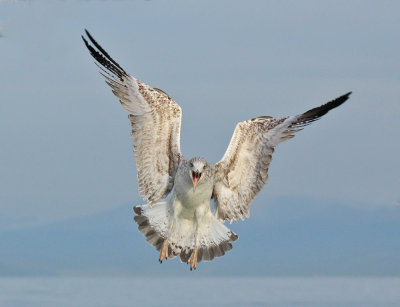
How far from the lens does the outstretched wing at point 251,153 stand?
12.9 m

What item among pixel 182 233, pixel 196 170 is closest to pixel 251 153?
pixel 196 170

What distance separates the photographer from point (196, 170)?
1267cm

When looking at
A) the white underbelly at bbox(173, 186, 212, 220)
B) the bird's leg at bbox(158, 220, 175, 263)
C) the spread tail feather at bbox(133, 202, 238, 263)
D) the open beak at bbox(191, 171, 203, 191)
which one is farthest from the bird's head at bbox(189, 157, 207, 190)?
the bird's leg at bbox(158, 220, 175, 263)

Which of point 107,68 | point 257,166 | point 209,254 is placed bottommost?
point 209,254

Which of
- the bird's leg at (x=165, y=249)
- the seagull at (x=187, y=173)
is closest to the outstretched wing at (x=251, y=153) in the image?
the seagull at (x=187, y=173)

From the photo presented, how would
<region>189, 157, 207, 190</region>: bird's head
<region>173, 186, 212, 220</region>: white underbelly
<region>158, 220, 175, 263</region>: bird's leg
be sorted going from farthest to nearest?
<region>158, 220, 175, 263</region>: bird's leg → <region>173, 186, 212, 220</region>: white underbelly → <region>189, 157, 207, 190</region>: bird's head

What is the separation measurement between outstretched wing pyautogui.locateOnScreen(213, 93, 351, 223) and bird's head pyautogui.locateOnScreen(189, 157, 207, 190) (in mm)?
392

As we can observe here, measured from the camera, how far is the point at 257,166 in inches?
513

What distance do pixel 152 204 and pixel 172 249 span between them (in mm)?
746

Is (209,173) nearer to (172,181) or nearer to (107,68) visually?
(172,181)

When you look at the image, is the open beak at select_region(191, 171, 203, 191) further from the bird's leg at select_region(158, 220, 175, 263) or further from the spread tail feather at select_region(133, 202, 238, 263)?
the bird's leg at select_region(158, 220, 175, 263)

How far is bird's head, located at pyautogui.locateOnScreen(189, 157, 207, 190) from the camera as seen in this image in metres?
12.7

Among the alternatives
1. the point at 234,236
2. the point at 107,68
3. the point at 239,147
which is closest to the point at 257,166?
the point at 239,147

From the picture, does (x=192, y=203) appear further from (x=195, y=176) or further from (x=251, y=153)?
(x=251, y=153)
